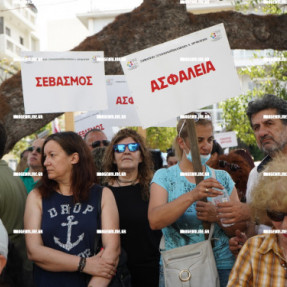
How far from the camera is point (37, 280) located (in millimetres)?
3436

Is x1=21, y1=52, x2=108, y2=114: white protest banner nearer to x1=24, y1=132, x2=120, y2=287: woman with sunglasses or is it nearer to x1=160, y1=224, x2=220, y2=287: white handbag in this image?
x1=24, y1=132, x2=120, y2=287: woman with sunglasses

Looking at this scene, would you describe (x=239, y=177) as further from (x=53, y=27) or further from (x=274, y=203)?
(x=53, y=27)

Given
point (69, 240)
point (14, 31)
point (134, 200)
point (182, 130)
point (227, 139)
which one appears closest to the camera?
point (69, 240)

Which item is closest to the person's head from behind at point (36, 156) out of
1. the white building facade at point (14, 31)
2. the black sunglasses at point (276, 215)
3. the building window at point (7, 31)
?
the black sunglasses at point (276, 215)

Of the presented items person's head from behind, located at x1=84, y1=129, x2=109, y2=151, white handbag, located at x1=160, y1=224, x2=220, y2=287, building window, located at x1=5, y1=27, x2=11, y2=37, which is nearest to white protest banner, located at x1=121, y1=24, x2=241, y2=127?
white handbag, located at x1=160, y1=224, x2=220, y2=287

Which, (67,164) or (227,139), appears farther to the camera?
(227,139)

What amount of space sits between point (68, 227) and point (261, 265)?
1.34 meters

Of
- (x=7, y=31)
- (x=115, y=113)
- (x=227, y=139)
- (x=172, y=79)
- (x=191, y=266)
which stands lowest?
(x=191, y=266)

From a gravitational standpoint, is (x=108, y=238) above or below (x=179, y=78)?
below

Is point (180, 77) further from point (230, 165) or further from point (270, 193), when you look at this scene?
point (230, 165)

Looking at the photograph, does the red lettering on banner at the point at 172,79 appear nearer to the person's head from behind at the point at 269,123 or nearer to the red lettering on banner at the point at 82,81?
the person's head from behind at the point at 269,123

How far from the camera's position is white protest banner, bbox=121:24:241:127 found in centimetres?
336

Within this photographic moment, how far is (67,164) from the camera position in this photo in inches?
144

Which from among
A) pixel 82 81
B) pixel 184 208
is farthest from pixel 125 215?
pixel 82 81
